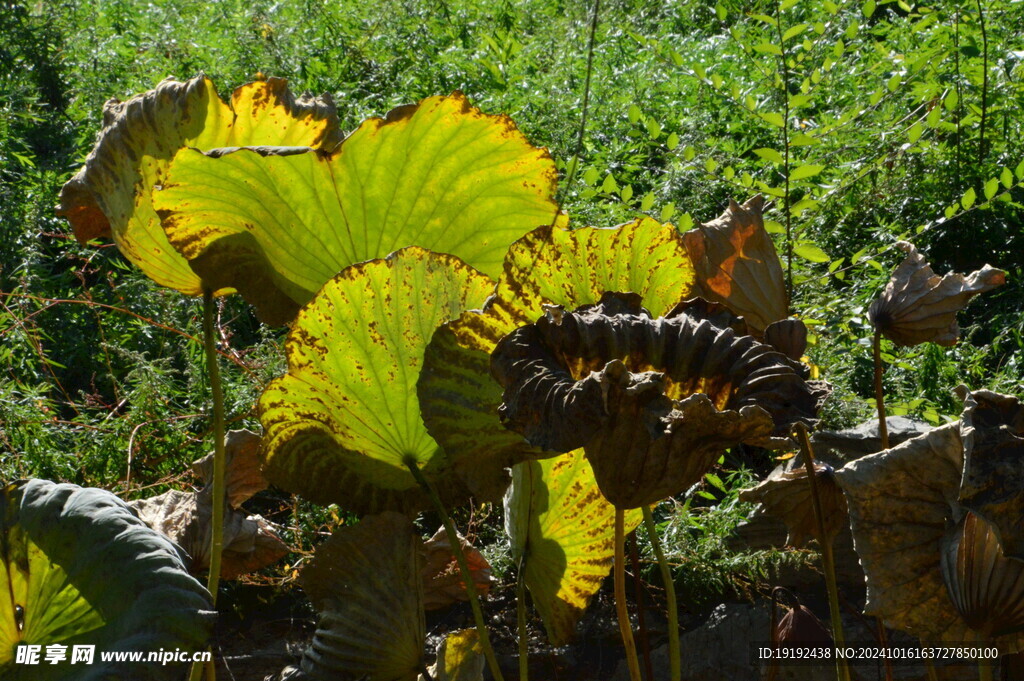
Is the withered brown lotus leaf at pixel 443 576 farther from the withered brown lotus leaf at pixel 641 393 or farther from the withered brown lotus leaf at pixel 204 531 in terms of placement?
the withered brown lotus leaf at pixel 641 393

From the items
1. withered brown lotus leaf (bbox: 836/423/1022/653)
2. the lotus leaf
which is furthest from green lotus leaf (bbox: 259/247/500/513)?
withered brown lotus leaf (bbox: 836/423/1022/653)

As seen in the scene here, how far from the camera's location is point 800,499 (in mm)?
917

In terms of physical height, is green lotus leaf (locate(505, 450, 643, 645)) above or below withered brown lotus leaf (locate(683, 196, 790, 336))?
below

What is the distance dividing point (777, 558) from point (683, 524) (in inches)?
7.6

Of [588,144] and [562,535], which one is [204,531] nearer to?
[562,535]

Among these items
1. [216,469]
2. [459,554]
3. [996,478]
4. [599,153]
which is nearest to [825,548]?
[996,478]

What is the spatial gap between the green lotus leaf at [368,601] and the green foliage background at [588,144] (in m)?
0.46

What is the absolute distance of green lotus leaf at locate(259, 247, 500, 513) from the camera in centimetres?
78

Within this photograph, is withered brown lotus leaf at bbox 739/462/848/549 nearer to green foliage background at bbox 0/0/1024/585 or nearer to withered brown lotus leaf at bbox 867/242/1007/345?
withered brown lotus leaf at bbox 867/242/1007/345

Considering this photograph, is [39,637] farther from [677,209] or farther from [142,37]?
[142,37]

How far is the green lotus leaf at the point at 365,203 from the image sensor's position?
821mm

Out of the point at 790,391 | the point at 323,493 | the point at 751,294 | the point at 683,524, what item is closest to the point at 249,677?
the point at 683,524

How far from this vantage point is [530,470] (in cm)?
93

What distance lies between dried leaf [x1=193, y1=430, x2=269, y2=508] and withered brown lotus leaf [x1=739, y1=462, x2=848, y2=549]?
1.62ft
